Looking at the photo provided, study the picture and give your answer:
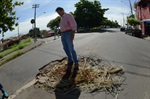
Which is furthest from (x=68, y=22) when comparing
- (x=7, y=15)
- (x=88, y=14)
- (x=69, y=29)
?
(x=88, y=14)

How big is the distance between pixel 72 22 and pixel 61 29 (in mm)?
368

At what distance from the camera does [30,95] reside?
18.0ft

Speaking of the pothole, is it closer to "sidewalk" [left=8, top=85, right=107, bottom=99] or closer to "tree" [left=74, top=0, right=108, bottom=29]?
"sidewalk" [left=8, top=85, right=107, bottom=99]

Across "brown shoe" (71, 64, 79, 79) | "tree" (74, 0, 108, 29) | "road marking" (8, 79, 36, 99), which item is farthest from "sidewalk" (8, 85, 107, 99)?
"tree" (74, 0, 108, 29)

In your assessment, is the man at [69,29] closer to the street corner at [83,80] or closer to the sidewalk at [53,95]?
the street corner at [83,80]

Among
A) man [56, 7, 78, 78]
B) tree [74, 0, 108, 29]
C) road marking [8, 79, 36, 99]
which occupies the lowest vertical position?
road marking [8, 79, 36, 99]

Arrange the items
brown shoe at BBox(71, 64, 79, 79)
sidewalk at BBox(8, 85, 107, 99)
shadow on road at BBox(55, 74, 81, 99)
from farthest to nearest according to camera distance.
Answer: brown shoe at BBox(71, 64, 79, 79) < shadow on road at BBox(55, 74, 81, 99) < sidewalk at BBox(8, 85, 107, 99)

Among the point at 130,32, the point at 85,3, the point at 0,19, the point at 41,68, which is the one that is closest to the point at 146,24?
the point at 130,32

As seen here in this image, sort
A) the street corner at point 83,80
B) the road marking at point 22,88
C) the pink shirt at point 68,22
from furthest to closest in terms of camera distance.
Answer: the pink shirt at point 68,22
the road marking at point 22,88
the street corner at point 83,80

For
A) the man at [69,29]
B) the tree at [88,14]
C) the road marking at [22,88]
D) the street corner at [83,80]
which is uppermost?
the tree at [88,14]

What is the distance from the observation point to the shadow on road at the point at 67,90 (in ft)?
17.1

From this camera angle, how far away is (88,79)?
573cm

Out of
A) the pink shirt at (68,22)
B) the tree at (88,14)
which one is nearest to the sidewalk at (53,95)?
the pink shirt at (68,22)

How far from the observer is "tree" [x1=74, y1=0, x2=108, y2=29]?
52.7 m
